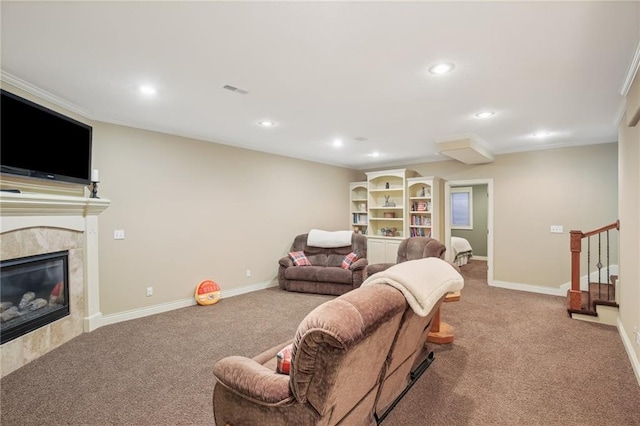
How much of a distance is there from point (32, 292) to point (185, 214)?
1.92 m

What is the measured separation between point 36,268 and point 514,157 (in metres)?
7.14

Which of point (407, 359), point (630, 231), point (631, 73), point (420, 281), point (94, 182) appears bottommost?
point (407, 359)

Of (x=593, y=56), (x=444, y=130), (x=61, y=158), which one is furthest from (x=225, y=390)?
(x=444, y=130)

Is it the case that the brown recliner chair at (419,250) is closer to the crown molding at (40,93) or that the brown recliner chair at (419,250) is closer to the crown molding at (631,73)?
the crown molding at (631,73)

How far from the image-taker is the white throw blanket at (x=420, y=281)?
156 centimetres

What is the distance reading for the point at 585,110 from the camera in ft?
11.5

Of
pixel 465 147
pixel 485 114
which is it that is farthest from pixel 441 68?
pixel 465 147

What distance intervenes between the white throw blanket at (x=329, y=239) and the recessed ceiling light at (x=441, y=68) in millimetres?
3741

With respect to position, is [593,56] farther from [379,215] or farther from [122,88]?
[379,215]

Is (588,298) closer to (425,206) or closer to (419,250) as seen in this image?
(419,250)

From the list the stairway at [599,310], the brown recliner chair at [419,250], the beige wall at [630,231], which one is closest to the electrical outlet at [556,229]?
the stairway at [599,310]

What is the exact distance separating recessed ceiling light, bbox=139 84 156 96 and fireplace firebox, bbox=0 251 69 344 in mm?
1928

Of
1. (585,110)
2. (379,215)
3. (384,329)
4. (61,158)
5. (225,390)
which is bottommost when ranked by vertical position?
(225,390)

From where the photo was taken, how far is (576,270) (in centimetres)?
407
